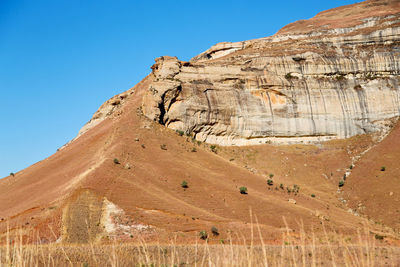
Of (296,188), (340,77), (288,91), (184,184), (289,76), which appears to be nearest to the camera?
(184,184)

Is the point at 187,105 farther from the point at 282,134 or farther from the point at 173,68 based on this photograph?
the point at 282,134

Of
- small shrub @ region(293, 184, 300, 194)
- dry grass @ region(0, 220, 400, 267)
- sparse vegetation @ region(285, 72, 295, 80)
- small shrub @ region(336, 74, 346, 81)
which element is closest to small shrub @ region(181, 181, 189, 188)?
dry grass @ region(0, 220, 400, 267)

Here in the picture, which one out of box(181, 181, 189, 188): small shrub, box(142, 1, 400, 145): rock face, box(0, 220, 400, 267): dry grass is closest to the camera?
box(0, 220, 400, 267): dry grass

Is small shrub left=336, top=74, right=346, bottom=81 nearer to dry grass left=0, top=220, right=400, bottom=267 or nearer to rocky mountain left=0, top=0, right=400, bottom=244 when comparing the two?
rocky mountain left=0, top=0, right=400, bottom=244

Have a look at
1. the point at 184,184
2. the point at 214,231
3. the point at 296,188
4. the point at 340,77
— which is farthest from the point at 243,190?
the point at 340,77

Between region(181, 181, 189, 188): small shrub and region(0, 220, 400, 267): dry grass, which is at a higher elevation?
region(181, 181, 189, 188): small shrub

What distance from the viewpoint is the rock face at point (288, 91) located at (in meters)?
49.2

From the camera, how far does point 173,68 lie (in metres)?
49.9

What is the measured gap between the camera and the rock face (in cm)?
4916

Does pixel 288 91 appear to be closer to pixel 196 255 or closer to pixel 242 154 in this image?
pixel 242 154

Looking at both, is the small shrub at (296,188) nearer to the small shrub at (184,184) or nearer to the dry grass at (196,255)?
the small shrub at (184,184)

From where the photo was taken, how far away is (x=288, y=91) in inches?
2080

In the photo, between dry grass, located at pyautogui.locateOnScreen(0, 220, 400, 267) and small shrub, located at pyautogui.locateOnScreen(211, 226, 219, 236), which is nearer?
dry grass, located at pyautogui.locateOnScreen(0, 220, 400, 267)

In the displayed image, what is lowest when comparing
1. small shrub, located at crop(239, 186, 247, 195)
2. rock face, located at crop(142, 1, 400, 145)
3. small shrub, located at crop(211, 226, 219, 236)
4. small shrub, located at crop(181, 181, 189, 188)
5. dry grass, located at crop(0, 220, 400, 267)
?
dry grass, located at crop(0, 220, 400, 267)
